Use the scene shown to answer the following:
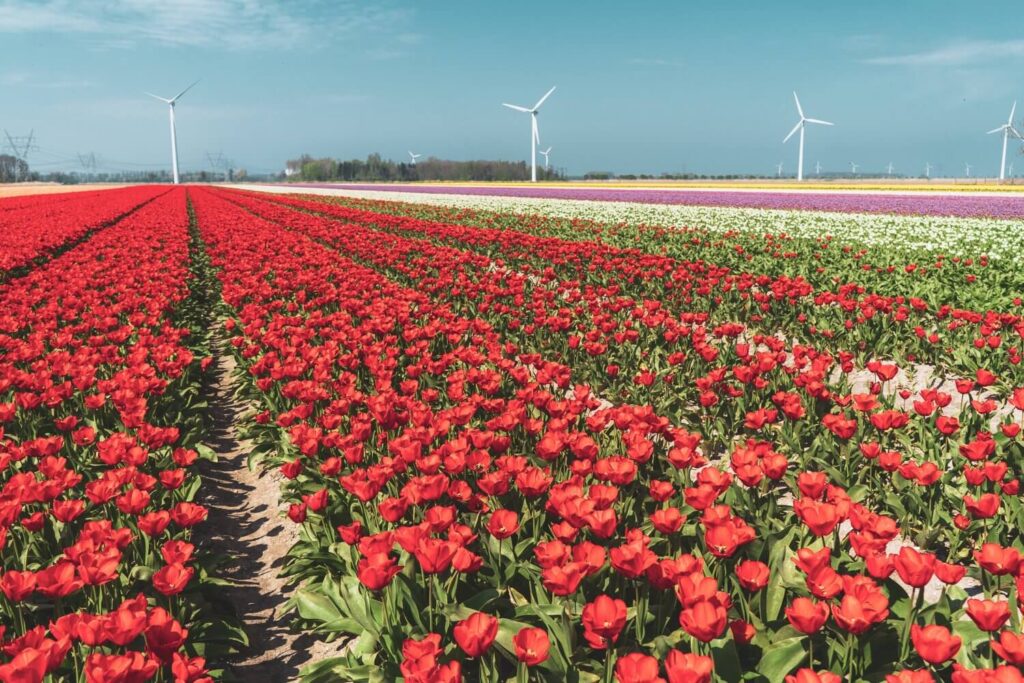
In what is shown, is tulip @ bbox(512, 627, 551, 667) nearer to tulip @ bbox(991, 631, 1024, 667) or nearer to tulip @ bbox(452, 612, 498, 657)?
tulip @ bbox(452, 612, 498, 657)

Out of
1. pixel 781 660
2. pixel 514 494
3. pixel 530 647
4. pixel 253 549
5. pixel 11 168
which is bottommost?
pixel 253 549

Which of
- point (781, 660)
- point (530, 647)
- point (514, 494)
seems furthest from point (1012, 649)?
point (514, 494)

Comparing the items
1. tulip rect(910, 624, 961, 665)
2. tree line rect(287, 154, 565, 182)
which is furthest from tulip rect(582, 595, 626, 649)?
tree line rect(287, 154, 565, 182)

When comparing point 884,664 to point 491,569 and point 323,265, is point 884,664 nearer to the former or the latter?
point 491,569

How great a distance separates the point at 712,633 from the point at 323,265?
38.5 ft

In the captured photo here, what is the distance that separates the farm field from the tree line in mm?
138784

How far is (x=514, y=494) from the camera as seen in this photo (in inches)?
171

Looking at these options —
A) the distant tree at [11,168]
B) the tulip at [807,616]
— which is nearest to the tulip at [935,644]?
the tulip at [807,616]

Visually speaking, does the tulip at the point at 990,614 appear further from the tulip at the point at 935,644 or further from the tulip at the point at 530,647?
the tulip at the point at 530,647

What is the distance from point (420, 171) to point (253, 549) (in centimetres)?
17278

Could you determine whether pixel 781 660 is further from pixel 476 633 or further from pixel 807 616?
pixel 476 633

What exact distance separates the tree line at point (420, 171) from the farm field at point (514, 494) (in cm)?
13878

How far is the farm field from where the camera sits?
9.29ft

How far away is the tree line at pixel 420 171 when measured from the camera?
155 meters
